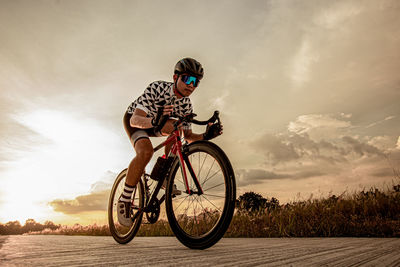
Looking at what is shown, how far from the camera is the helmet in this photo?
12.1 feet

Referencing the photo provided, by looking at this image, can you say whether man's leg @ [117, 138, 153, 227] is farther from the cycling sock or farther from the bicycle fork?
the bicycle fork

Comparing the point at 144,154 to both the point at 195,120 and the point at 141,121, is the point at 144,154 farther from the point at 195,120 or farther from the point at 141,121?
the point at 195,120

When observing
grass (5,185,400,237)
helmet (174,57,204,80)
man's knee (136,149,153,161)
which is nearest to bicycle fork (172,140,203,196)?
man's knee (136,149,153,161)

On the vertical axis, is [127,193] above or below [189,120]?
below

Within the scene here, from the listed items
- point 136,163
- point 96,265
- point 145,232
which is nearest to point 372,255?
point 96,265

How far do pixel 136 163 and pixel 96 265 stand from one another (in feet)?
7.20

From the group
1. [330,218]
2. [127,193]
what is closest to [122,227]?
[127,193]

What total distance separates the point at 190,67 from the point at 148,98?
70 cm

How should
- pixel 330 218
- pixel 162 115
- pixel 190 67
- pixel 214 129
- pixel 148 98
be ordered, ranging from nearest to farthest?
pixel 162 115 → pixel 214 129 → pixel 190 67 → pixel 148 98 → pixel 330 218

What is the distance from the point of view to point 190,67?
370 centimetres

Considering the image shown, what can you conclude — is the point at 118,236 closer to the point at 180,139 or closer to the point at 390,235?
the point at 180,139

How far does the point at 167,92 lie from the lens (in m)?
3.88

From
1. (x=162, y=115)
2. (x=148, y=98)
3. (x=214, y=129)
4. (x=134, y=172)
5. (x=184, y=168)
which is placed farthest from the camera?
(x=134, y=172)

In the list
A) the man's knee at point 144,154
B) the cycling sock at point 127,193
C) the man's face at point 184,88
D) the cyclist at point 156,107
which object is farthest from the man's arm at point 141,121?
the cycling sock at point 127,193
